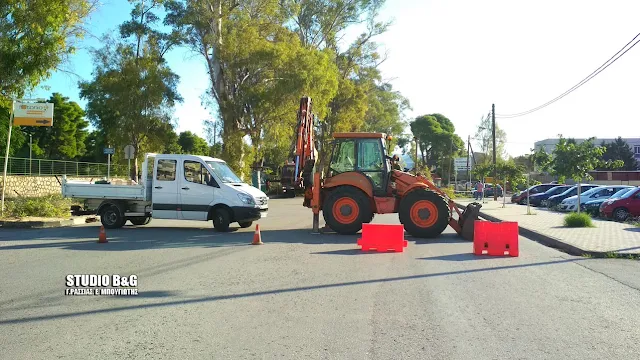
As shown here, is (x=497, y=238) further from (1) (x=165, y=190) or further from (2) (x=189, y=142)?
(2) (x=189, y=142)

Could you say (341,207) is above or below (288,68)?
below

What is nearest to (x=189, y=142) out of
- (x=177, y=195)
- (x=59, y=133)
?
(x=59, y=133)

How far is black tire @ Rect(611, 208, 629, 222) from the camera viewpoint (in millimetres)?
20281

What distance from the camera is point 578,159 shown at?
18734 millimetres

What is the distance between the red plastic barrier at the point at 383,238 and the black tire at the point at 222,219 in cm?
497

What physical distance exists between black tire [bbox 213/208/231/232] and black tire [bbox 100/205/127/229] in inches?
118

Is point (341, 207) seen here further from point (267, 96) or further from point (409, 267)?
point (267, 96)

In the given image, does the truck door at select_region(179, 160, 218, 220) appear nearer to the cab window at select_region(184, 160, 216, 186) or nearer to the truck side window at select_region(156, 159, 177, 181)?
the cab window at select_region(184, 160, 216, 186)

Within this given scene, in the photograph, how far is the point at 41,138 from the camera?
178 feet

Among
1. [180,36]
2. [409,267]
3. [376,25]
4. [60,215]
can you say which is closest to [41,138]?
[180,36]

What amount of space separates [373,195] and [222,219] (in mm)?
4500

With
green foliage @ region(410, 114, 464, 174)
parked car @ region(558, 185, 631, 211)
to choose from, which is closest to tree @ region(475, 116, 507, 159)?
green foliage @ region(410, 114, 464, 174)

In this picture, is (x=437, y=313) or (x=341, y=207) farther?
(x=341, y=207)

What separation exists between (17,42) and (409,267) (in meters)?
14.1
